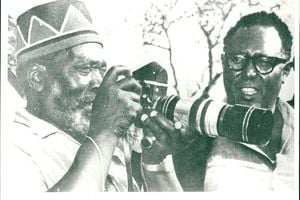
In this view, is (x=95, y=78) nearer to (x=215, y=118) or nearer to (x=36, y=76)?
(x=36, y=76)

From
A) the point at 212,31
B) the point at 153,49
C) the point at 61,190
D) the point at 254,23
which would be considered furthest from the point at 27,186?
the point at 254,23

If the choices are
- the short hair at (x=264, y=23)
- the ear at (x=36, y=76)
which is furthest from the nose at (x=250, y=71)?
the ear at (x=36, y=76)

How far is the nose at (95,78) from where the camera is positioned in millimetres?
1908

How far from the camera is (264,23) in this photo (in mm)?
1974

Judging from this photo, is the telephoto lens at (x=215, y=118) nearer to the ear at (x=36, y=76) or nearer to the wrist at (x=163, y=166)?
the wrist at (x=163, y=166)

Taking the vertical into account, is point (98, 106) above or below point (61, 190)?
above

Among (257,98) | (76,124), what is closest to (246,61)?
(257,98)

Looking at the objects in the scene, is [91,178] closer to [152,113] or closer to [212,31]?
[152,113]

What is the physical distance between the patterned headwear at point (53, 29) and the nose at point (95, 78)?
0.38 ft

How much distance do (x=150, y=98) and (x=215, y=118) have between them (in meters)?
0.26

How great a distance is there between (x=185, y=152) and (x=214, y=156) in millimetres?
120

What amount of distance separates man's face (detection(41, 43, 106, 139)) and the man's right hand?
27 millimetres

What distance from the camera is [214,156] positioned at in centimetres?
196

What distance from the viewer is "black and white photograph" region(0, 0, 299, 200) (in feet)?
6.10
